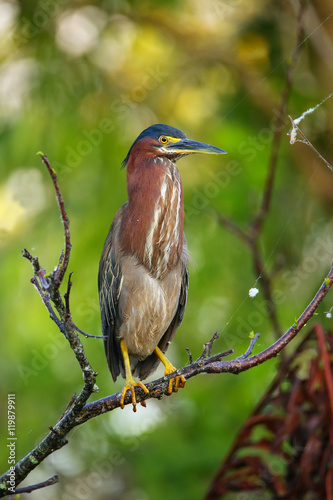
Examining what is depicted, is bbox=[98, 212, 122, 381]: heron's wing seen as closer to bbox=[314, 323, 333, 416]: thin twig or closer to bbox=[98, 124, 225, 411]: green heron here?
bbox=[98, 124, 225, 411]: green heron

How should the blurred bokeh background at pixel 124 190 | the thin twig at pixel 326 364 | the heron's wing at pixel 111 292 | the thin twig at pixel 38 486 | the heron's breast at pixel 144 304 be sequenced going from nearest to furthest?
1. the thin twig at pixel 38 486
2. the thin twig at pixel 326 364
3. the heron's breast at pixel 144 304
4. the heron's wing at pixel 111 292
5. the blurred bokeh background at pixel 124 190

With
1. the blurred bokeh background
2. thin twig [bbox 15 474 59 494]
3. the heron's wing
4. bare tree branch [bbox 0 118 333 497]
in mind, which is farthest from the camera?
the blurred bokeh background

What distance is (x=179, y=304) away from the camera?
3.57m

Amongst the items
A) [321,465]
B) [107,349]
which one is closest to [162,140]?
[107,349]

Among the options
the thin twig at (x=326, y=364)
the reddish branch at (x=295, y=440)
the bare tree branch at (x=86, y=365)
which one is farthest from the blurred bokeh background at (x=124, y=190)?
the bare tree branch at (x=86, y=365)

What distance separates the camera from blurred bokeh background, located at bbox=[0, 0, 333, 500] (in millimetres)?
4887

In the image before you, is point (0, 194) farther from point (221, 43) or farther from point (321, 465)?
point (321, 465)

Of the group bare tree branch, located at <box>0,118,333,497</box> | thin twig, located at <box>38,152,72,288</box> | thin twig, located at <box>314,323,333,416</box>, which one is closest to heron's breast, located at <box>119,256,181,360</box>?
thin twig, located at <box>314,323,333,416</box>

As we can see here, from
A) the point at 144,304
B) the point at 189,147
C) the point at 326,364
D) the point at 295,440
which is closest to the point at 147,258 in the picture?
the point at 144,304

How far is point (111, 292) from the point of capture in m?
3.41

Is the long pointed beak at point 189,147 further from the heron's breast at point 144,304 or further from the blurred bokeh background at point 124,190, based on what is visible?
the blurred bokeh background at point 124,190

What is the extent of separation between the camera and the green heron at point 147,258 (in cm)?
311

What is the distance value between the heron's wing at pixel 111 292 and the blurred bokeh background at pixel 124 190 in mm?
1255

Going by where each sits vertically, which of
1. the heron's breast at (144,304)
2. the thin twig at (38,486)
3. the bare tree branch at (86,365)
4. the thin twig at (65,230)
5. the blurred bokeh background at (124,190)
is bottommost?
the thin twig at (38,486)
